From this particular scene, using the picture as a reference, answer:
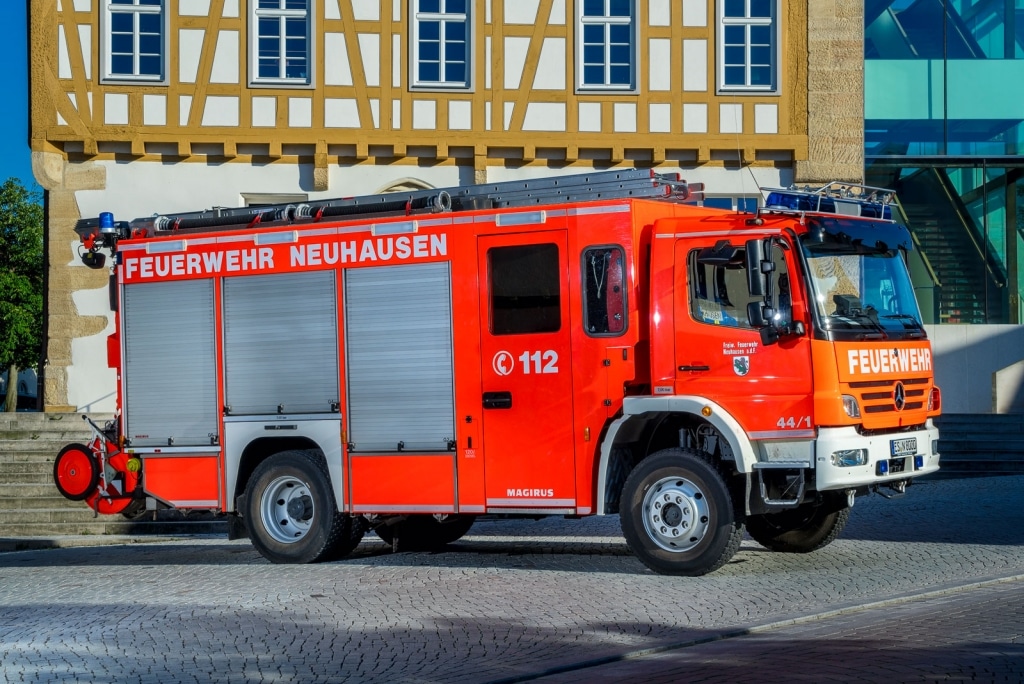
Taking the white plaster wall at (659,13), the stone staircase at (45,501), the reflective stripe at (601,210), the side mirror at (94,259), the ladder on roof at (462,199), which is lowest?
the stone staircase at (45,501)

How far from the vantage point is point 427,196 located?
12859 mm

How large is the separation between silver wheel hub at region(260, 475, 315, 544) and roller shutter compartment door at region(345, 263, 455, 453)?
73cm

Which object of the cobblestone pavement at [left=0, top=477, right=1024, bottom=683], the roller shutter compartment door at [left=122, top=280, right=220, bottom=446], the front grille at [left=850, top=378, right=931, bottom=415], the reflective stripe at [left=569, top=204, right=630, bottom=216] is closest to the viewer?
the cobblestone pavement at [left=0, top=477, right=1024, bottom=683]

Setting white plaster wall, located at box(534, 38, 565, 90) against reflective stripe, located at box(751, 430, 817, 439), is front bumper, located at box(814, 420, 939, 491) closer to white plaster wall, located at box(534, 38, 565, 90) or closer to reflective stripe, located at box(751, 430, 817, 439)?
reflective stripe, located at box(751, 430, 817, 439)

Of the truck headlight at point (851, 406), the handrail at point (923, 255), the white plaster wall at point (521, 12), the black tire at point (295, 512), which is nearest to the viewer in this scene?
the truck headlight at point (851, 406)

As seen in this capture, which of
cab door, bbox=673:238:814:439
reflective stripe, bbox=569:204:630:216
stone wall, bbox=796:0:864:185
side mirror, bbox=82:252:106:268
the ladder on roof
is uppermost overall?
stone wall, bbox=796:0:864:185

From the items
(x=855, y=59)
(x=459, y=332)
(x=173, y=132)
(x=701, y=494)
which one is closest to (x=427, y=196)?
(x=459, y=332)

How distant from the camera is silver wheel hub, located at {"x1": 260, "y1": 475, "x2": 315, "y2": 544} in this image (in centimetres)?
1331

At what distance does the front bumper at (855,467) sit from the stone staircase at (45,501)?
9.14 meters

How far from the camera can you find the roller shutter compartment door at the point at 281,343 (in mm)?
13148

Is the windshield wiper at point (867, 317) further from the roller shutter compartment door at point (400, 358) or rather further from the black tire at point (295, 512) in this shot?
the black tire at point (295, 512)

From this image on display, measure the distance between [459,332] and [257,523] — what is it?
2543 millimetres

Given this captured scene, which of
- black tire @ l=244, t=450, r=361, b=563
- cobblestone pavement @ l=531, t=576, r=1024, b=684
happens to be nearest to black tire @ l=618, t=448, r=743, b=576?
cobblestone pavement @ l=531, t=576, r=1024, b=684

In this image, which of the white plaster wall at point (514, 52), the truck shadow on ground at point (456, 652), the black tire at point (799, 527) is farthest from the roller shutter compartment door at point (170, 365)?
the white plaster wall at point (514, 52)
